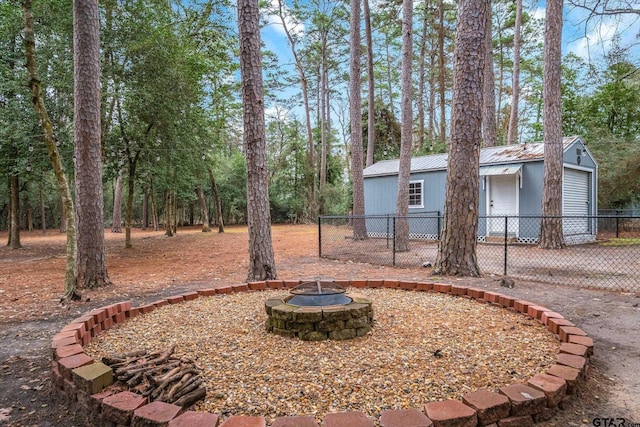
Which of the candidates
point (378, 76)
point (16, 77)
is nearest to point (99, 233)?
point (16, 77)

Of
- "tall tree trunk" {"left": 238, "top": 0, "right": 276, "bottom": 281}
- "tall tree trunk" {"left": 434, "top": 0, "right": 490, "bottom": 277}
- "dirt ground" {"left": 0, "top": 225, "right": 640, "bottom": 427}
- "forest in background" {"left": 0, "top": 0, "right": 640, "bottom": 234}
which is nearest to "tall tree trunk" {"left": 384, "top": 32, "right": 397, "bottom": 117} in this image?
"forest in background" {"left": 0, "top": 0, "right": 640, "bottom": 234}

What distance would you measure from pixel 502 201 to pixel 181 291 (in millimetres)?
10111

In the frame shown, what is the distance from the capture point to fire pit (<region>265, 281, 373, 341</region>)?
8.55 ft

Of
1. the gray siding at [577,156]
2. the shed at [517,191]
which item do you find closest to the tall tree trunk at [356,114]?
the shed at [517,191]

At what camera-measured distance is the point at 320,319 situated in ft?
→ 8.54

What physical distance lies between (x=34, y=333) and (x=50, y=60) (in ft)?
25.4

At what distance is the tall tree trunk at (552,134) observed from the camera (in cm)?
870

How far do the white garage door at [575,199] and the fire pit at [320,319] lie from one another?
985cm

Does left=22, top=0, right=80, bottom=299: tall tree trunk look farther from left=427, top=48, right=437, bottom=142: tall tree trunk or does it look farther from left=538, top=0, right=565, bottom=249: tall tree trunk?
left=427, top=48, right=437, bottom=142: tall tree trunk

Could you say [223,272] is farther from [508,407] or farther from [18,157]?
[18,157]

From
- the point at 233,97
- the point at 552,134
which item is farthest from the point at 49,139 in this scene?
the point at 233,97

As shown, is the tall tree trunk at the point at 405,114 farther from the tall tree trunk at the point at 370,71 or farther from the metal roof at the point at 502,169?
the tall tree trunk at the point at 370,71

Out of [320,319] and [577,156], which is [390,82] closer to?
[577,156]

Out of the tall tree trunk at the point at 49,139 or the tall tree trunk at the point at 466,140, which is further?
the tall tree trunk at the point at 466,140
